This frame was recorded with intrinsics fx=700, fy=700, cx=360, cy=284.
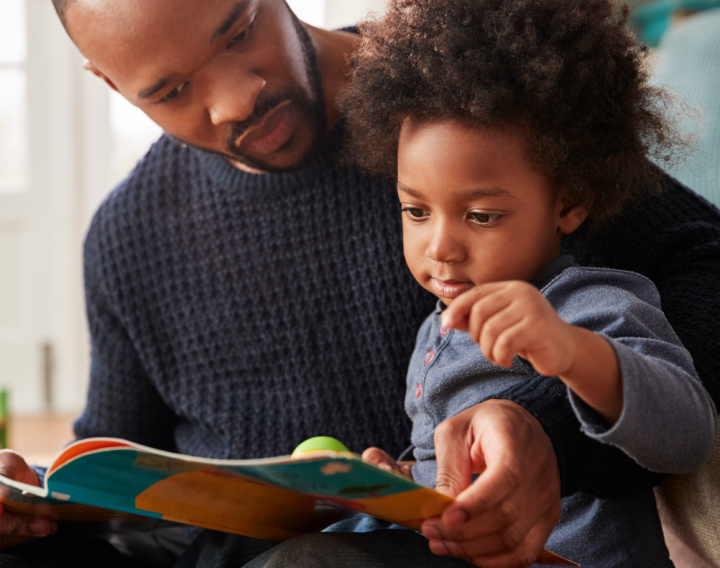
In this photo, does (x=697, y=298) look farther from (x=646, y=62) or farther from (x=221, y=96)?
(x=221, y=96)

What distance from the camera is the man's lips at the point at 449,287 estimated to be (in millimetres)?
691

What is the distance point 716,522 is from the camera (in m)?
0.66

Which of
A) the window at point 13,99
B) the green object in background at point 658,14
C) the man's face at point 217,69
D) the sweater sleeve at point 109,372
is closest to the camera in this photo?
the man's face at point 217,69

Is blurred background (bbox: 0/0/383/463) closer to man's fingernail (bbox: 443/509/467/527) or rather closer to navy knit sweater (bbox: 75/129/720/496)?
navy knit sweater (bbox: 75/129/720/496)

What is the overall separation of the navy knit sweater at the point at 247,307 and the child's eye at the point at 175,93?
0.16 metres

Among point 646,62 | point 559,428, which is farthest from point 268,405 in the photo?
point 646,62

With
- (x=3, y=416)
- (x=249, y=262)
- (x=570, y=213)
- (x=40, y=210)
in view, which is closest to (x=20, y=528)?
(x=249, y=262)

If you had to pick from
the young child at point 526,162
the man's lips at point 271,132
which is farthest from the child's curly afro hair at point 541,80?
the man's lips at point 271,132

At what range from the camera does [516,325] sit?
487 millimetres

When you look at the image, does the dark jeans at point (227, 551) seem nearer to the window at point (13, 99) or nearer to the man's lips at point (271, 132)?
the man's lips at point (271, 132)

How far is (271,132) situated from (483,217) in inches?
14.7

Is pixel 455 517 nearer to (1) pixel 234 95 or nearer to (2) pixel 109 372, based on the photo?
(1) pixel 234 95

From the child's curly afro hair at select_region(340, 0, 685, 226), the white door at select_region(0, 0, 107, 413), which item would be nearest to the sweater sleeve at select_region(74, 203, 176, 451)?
the child's curly afro hair at select_region(340, 0, 685, 226)

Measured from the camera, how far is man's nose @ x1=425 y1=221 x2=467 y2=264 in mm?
667
